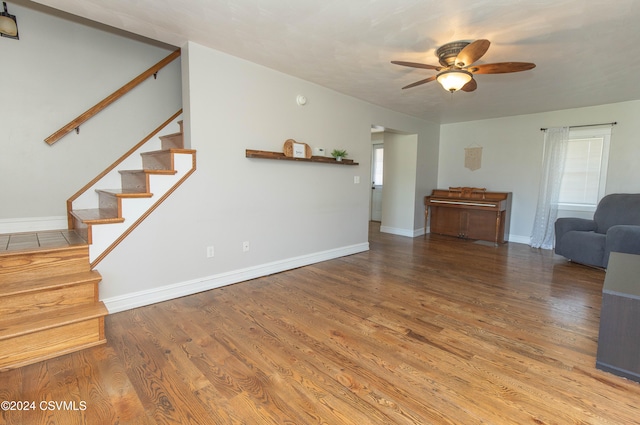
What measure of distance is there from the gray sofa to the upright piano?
1051 mm

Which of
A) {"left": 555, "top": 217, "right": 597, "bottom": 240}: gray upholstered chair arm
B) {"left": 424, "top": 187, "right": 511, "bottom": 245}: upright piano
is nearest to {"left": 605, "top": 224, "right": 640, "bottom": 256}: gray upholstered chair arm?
{"left": 555, "top": 217, "right": 597, "bottom": 240}: gray upholstered chair arm

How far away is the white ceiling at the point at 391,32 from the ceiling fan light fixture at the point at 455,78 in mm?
264

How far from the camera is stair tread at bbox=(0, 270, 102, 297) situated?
1917mm

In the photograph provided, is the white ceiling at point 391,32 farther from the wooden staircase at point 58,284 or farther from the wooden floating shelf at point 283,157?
the wooden staircase at point 58,284

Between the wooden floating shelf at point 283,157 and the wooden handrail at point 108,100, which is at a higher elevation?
the wooden handrail at point 108,100

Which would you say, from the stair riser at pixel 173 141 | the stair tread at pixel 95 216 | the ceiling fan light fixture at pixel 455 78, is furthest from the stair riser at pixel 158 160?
the ceiling fan light fixture at pixel 455 78

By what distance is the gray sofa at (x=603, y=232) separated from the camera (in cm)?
353

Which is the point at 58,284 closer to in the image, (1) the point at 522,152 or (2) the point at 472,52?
(2) the point at 472,52

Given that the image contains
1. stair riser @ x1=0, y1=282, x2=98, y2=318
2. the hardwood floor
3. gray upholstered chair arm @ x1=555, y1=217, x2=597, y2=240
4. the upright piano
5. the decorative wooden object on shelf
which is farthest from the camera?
the upright piano

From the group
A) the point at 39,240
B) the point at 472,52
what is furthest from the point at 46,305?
the point at 472,52

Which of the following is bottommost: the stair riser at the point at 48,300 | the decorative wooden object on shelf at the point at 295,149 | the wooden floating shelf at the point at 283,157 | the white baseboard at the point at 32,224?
the stair riser at the point at 48,300

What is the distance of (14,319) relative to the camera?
1.90 meters

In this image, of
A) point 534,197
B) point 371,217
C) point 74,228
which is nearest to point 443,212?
point 534,197

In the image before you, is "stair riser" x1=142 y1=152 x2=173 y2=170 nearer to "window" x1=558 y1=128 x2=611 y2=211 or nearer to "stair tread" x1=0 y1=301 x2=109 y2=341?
"stair tread" x1=0 y1=301 x2=109 y2=341
